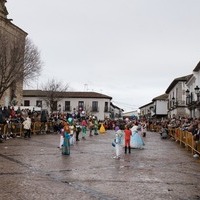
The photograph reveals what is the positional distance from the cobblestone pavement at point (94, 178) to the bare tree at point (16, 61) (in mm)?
22831

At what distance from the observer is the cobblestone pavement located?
10.1m

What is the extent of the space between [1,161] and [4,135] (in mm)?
11568

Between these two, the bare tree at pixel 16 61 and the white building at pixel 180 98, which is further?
the white building at pixel 180 98

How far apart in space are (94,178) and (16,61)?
2944cm

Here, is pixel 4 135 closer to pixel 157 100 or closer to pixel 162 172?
pixel 162 172

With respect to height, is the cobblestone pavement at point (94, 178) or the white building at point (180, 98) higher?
the white building at point (180, 98)

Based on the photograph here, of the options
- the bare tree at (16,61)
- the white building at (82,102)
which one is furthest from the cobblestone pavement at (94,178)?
the white building at (82,102)

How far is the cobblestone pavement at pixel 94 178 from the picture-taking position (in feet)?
33.2

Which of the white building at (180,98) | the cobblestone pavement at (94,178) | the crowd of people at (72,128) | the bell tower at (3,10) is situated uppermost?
the bell tower at (3,10)

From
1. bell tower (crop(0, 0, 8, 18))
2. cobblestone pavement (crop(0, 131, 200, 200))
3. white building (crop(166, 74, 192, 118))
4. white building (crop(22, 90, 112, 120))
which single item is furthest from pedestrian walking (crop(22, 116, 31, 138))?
white building (crop(22, 90, 112, 120))

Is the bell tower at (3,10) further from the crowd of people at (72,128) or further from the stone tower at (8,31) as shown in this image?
the crowd of people at (72,128)

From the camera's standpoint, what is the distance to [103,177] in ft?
41.7

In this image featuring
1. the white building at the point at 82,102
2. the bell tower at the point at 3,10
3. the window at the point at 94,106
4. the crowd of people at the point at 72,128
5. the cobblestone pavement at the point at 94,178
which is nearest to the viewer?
the cobblestone pavement at the point at 94,178

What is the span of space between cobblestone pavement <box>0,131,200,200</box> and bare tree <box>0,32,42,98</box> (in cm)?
2283
